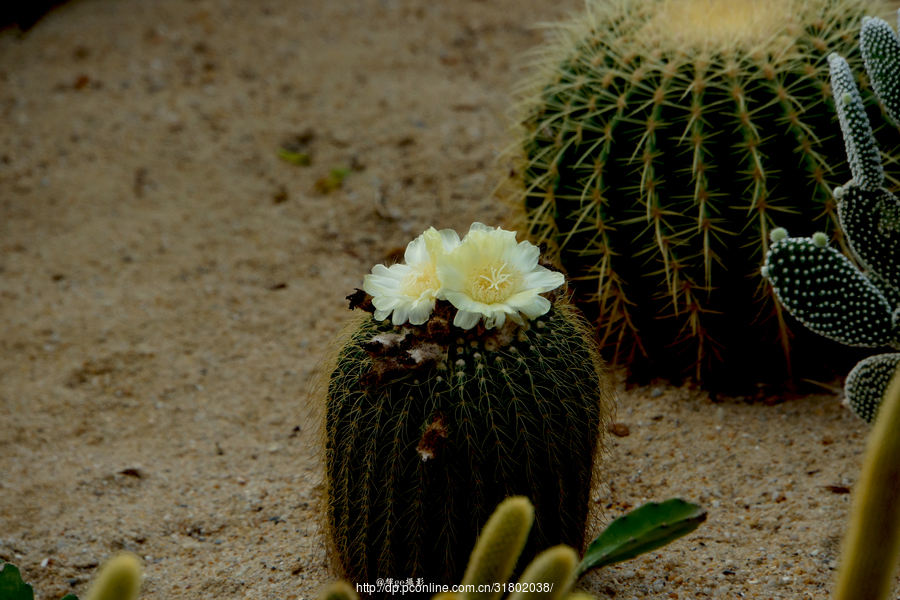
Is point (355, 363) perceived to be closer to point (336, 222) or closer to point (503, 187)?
point (503, 187)

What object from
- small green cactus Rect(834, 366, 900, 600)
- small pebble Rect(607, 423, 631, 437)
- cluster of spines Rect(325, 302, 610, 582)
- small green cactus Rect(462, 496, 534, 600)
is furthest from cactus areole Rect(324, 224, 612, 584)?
small pebble Rect(607, 423, 631, 437)

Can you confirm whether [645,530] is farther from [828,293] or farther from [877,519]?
[828,293]

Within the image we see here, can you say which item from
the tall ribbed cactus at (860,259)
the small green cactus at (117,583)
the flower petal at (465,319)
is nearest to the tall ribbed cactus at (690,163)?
the tall ribbed cactus at (860,259)

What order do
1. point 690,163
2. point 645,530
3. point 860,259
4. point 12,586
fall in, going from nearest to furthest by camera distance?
1. point 645,530
2. point 12,586
3. point 860,259
4. point 690,163

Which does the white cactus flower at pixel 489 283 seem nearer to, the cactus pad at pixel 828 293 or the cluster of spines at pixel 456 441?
the cluster of spines at pixel 456 441

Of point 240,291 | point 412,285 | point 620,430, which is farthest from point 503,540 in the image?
point 240,291

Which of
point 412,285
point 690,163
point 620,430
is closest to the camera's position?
point 412,285

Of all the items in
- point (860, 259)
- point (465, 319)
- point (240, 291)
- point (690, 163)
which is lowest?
point (240, 291)

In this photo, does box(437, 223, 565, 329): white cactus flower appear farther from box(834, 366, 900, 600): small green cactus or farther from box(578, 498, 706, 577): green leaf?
box(834, 366, 900, 600): small green cactus
